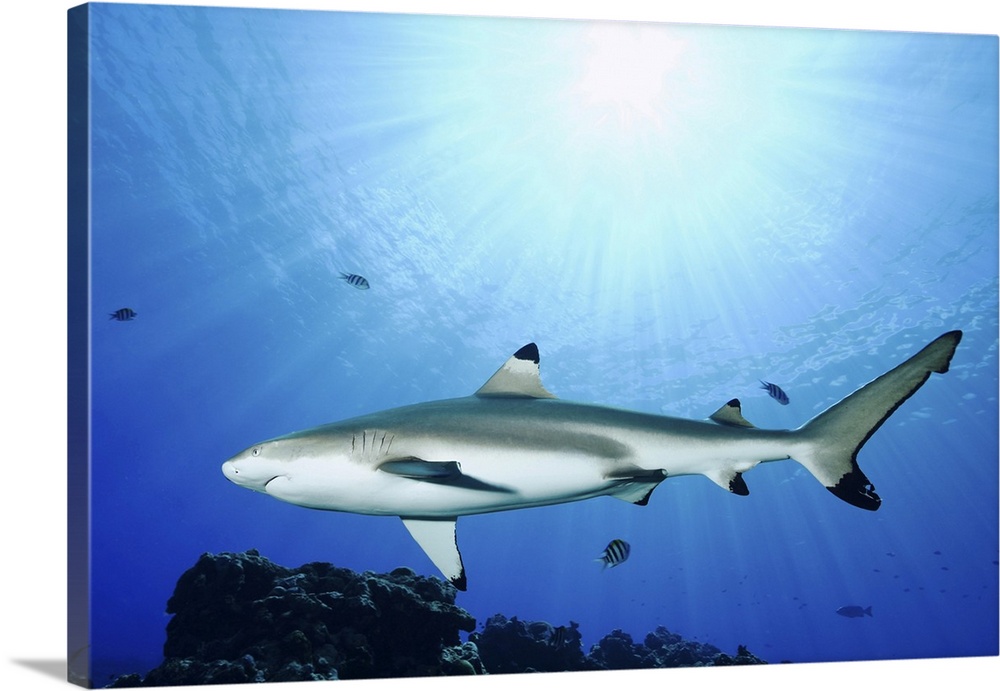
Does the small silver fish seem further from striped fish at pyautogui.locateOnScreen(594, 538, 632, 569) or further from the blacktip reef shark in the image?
striped fish at pyautogui.locateOnScreen(594, 538, 632, 569)

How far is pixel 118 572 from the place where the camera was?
20.0 ft

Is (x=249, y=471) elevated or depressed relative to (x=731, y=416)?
depressed

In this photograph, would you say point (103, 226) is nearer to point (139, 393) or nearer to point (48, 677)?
point (139, 393)

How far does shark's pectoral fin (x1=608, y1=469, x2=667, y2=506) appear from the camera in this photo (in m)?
6.22

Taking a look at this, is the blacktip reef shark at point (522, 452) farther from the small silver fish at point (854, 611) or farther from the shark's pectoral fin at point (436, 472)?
the small silver fish at point (854, 611)

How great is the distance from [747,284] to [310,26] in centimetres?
447

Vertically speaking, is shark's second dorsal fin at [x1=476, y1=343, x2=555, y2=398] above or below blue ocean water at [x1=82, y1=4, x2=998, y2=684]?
below

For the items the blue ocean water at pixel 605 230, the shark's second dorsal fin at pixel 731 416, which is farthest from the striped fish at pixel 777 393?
the shark's second dorsal fin at pixel 731 416

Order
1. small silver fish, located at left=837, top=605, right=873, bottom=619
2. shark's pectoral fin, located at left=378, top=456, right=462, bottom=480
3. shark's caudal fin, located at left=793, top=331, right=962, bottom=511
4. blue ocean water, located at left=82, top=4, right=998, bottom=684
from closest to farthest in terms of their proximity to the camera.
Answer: shark's pectoral fin, located at left=378, top=456, right=462, bottom=480
shark's caudal fin, located at left=793, top=331, right=962, bottom=511
blue ocean water, located at left=82, top=4, right=998, bottom=684
small silver fish, located at left=837, top=605, right=873, bottom=619

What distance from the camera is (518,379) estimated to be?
6.38m

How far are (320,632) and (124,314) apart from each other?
2.78 meters

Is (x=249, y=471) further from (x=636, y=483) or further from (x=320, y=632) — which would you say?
(x=636, y=483)

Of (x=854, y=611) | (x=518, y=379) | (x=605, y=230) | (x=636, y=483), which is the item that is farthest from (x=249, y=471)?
(x=854, y=611)

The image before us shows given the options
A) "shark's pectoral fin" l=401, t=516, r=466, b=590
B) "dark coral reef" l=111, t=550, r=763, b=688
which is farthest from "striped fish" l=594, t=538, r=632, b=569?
"shark's pectoral fin" l=401, t=516, r=466, b=590
